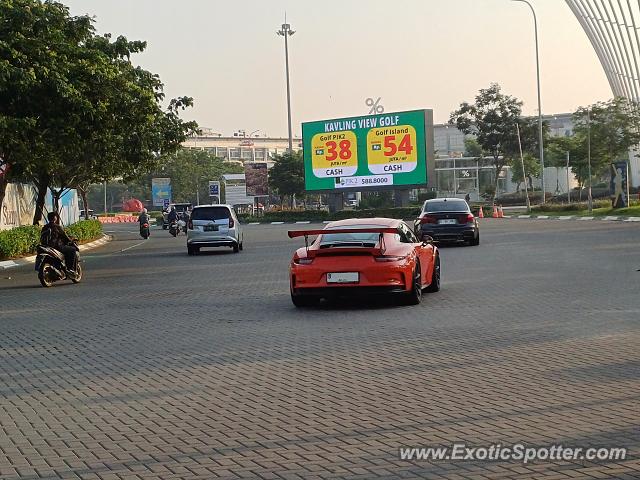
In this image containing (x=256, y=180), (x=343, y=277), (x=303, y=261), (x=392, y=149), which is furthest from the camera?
(x=256, y=180)

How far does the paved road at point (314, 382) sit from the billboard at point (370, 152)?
4997 centimetres

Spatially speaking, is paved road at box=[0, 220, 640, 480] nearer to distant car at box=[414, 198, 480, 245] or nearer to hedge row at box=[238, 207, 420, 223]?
distant car at box=[414, 198, 480, 245]

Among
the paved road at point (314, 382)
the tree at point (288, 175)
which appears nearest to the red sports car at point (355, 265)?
the paved road at point (314, 382)

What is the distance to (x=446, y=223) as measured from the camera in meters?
31.0

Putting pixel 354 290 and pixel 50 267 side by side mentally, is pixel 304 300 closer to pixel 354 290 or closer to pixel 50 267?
pixel 354 290

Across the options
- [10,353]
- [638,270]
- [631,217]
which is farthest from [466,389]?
[631,217]

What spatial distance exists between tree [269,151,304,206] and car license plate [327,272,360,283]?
8458cm

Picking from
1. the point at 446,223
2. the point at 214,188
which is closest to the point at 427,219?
the point at 446,223

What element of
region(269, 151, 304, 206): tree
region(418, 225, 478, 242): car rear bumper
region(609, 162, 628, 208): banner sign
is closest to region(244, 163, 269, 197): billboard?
region(269, 151, 304, 206): tree

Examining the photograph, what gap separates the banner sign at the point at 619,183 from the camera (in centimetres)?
5444

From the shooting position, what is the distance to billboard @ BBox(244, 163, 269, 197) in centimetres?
8375

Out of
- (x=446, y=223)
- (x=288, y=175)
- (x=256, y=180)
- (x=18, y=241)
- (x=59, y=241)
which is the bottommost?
(x=18, y=241)

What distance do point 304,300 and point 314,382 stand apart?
6364 mm

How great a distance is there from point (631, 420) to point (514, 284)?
1135cm
